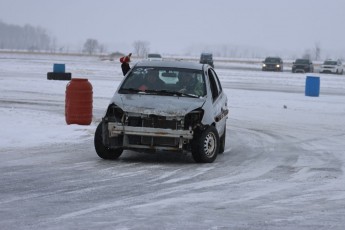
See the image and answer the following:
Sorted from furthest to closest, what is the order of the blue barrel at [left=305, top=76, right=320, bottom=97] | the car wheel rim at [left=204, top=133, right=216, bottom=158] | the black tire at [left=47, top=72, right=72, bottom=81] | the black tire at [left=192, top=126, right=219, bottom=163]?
the black tire at [left=47, top=72, right=72, bottom=81], the blue barrel at [left=305, top=76, right=320, bottom=97], the car wheel rim at [left=204, top=133, right=216, bottom=158], the black tire at [left=192, top=126, right=219, bottom=163]

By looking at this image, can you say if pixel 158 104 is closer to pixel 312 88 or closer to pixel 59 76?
pixel 312 88

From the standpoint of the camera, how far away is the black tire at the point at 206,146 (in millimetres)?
10602

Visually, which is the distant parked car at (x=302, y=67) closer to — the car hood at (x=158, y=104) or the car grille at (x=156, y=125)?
the car hood at (x=158, y=104)

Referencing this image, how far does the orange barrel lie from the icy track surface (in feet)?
1.00

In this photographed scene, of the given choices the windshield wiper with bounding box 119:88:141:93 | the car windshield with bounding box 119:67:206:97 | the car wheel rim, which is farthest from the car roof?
the car wheel rim

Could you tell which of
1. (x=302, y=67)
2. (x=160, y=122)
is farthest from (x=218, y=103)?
(x=302, y=67)

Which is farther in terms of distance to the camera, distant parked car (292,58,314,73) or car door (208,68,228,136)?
distant parked car (292,58,314,73)

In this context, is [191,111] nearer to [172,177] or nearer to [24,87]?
[172,177]

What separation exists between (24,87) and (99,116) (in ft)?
39.2

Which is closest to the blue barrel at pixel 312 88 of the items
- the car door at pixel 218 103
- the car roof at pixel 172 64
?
the car door at pixel 218 103

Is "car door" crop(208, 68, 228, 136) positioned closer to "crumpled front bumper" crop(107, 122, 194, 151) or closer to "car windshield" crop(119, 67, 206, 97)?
"car windshield" crop(119, 67, 206, 97)

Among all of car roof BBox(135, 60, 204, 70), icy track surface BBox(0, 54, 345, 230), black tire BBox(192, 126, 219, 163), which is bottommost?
icy track surface BBox(0, 54, 345, 230)

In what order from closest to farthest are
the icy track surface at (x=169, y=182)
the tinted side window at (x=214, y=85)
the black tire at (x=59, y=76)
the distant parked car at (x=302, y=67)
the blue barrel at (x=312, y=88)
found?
1. the icy track surface at (x=169, y=182)
2. the tinted side window at (x=214, y=85)
3. the blue barrel at (x=312, y=88)
4. the black tire at (x=59, y=76)
5. the distant parked car at (x=302, y=67)

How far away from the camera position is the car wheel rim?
1073 cm
